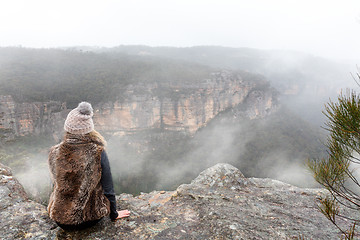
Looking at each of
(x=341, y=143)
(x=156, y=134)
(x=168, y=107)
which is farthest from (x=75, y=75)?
(x=341, y=143)

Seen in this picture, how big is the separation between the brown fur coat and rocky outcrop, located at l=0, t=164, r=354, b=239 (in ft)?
1.53

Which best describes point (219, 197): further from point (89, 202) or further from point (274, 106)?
point (274, 106)

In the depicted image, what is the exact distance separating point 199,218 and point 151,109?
1419 inches

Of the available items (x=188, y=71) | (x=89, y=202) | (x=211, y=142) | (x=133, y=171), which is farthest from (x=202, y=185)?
(x=188, y=71)

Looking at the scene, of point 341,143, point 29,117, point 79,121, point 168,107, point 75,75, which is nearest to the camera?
point 79,121

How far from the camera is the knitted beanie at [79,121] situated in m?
1.98

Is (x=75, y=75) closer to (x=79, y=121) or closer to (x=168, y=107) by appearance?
(x=168, y=107)

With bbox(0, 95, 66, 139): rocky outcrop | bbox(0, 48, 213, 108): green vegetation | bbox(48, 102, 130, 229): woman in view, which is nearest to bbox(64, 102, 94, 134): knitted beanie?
bbox(48, 102, 130, 229): woman

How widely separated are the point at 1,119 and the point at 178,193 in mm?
30451

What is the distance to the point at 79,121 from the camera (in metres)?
1.99

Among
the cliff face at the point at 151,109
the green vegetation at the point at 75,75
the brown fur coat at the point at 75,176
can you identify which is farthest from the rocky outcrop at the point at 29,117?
the brown fur coat at the point at 75,176

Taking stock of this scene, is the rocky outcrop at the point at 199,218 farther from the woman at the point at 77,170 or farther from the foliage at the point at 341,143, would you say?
the foliage at the point at 341,143

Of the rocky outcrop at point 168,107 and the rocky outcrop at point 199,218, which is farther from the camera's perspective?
the rocky outcrop at point 168,107

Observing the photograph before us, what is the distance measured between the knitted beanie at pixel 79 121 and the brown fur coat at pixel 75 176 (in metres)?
0.08
